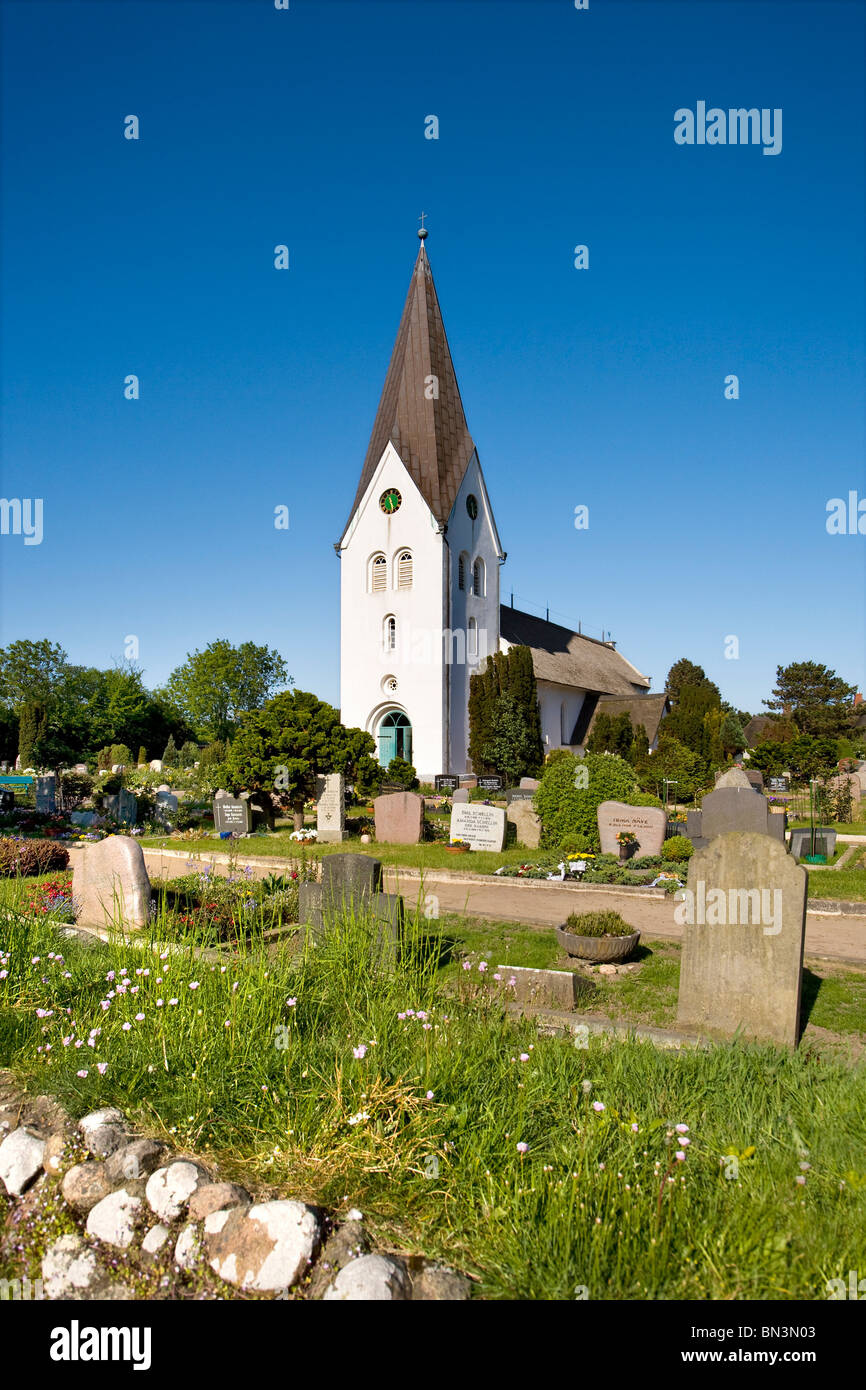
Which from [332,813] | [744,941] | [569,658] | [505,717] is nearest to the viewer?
[744,941]

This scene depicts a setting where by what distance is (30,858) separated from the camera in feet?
40.1

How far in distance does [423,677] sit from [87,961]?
81.5 feet

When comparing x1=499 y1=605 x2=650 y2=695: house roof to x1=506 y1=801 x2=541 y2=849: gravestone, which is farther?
x1=499 y1=605 x2=650 y2=695: house roof

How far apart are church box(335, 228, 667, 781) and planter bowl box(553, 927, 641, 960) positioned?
22155 mm

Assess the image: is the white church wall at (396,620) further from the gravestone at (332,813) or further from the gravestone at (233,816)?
the gravestone at (332,813)

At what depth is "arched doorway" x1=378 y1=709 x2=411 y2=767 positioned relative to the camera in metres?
31.0

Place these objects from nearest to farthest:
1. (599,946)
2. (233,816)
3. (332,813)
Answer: (599,946)
(332,813)
(233,816)

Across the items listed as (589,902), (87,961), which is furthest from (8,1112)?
(589,902)

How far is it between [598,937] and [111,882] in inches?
191

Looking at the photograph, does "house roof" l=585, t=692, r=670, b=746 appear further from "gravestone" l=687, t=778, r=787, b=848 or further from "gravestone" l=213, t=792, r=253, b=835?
"gravestone" l=687, t=778, r=787, b=848

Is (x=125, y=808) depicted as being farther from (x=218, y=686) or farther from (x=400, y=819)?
(x=218, y=686)

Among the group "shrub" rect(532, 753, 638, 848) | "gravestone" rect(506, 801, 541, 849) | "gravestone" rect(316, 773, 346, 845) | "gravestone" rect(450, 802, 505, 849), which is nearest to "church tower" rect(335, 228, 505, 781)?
"gravestone" rect(316, 773, 346, 845)

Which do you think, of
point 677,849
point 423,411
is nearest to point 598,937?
point 677,849

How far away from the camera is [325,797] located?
1711 centimetres
